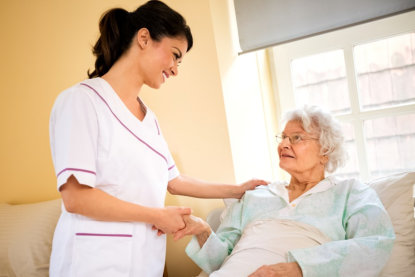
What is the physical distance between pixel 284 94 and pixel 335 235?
1097 millimetres

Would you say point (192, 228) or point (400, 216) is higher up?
point (192, 228)

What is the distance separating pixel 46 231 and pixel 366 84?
1.96 m

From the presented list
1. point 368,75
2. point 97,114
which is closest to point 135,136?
point 97,114

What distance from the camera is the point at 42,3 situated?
2.36 meters

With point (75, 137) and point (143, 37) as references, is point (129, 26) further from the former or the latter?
point (75, 137)

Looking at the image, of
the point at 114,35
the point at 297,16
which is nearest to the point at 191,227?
the point at 114,35

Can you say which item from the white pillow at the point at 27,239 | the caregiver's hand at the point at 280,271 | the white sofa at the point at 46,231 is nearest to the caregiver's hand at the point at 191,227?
the caregiver's hand at the point at 280,271

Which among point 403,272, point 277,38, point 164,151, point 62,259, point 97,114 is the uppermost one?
point 277,38

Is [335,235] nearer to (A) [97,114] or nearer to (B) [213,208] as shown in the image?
(B) [213,208]

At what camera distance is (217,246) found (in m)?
1.49

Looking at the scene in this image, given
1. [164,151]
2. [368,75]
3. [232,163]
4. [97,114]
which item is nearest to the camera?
[97,114]

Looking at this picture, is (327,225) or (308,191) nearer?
(327,225)

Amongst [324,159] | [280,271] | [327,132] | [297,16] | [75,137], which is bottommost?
[280,271]

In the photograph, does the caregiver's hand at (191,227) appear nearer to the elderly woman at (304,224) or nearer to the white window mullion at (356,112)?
the elderly woman at (304,224)
